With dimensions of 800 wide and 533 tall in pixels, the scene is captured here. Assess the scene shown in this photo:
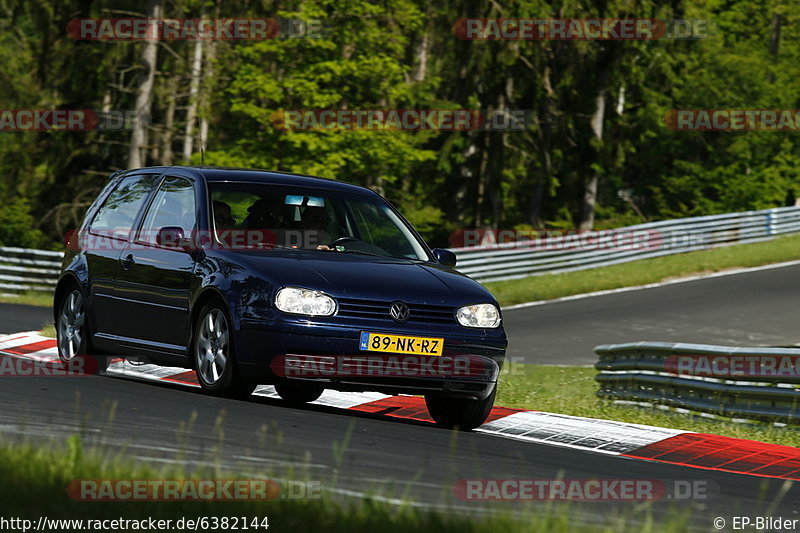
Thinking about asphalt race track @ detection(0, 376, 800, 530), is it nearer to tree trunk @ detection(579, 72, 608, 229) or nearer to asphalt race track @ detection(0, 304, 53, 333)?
asphalt race track @ detection(0, 304, 53, 333)

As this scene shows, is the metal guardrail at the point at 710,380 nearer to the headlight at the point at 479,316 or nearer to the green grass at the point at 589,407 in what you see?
the green grass at the point at 589,407

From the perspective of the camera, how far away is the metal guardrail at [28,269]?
28984mm

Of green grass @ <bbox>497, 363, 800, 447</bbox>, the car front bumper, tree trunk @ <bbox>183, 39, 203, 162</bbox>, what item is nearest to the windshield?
the car front bumper

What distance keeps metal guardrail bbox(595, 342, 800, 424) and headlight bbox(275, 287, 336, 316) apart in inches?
165

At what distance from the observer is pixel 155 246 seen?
1028 cm

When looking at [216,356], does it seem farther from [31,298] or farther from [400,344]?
[31,298]

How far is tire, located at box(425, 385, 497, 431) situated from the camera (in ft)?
31.8

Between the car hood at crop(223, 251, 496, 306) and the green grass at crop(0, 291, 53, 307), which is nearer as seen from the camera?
the car hood at crop(223, 251, 496, 306)

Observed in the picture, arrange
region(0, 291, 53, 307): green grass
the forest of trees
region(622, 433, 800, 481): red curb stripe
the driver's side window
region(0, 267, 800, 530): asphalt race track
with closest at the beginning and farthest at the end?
region(0, 267, 800, 530): asphalt race track → region(622, 433, 800, 481): red curb stripe → the driver's side window → region(0, 291, 53, 307): green grass → the forest of trees

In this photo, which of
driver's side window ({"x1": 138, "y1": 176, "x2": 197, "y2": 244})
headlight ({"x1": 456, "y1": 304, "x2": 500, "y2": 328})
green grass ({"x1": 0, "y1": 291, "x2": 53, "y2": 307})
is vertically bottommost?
green grass ({"x1": 0, "y1": 291, "x2": 53, "y2": 307})

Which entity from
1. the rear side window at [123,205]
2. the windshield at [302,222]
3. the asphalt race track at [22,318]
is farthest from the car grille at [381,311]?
the asphalt race track at [22,318]

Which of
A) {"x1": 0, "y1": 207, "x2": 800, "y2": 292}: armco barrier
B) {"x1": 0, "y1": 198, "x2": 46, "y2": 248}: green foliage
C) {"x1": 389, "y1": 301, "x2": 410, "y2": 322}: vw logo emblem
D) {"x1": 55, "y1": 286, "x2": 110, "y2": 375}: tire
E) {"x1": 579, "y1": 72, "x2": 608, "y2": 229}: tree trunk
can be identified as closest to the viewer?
{"x1": 389, "y1": 301, "x2": 410, "y2": 322}: vw logo emblem

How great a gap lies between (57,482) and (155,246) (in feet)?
16.4

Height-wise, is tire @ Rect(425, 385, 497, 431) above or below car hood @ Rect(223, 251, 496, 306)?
below
